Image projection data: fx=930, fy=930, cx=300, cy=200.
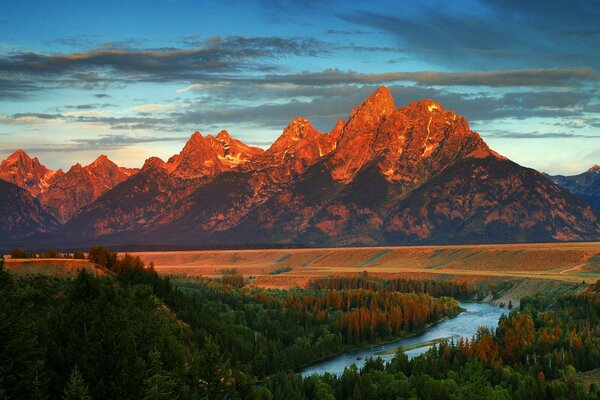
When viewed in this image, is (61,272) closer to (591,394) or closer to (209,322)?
(209,322)

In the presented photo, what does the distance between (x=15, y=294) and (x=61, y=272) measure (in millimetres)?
72879

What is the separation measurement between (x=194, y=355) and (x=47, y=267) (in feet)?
122

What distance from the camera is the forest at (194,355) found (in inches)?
3504

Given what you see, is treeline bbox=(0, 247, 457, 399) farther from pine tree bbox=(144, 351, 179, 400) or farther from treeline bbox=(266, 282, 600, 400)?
treeline bbox=(266, 282, 600, 400)

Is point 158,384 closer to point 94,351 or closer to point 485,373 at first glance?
point 94,351

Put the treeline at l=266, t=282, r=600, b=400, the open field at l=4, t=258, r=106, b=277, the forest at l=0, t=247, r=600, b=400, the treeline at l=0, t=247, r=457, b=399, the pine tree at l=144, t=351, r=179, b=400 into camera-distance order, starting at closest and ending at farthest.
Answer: the treeline at l=0, t=247, r=457, b=399 < the pine tree at l=144, t=351, r=179, b=400 < the forest at l=0, t=247, r=600, b=400 < the treeline at l=266, t=282, r=600, b=400 < the open field at l=4, t=258, r=106, b=277

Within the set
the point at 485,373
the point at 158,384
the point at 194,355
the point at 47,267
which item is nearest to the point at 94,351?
the point at 158,384

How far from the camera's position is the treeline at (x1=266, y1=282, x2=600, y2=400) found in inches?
5133

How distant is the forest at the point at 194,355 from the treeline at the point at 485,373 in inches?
9.9

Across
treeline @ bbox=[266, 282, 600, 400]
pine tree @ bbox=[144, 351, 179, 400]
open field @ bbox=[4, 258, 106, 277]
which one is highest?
open field @ bbox=[4, 258, 106, 277]

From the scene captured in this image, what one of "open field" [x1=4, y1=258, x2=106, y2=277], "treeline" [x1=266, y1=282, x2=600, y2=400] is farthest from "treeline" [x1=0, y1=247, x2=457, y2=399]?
"treeline" [x1=266, y1=282, x2=600, y2=400]

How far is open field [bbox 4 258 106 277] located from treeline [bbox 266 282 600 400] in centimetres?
4407

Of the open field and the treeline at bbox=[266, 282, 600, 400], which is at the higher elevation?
the open field

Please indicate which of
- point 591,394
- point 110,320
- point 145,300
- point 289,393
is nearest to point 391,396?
point 289,393
